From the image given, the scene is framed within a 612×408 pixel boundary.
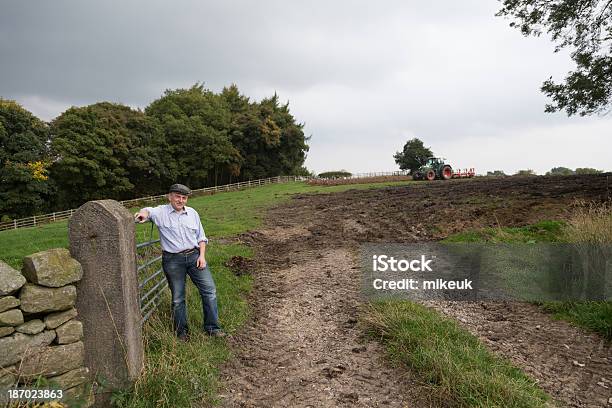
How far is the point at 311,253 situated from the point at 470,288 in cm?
414

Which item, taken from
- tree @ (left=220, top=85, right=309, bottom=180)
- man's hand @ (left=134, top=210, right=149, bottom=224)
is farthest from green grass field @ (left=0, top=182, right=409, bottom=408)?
tree @ (left=220, top=85, right=309, bottom=180)

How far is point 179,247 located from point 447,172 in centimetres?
2932

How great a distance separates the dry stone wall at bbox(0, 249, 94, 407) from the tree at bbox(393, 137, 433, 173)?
57.2 meters

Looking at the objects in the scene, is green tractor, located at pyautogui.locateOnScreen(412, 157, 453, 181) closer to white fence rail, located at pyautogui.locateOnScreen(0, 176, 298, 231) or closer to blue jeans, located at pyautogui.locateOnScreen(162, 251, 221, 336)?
white fence rail, located at pyautogui.locateOnScreen(0, 176, 298, 231)

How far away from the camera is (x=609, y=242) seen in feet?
19.1

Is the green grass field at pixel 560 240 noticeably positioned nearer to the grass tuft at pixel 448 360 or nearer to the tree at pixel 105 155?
the grass tuft at pixel 448 360

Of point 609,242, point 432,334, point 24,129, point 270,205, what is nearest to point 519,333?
point 432,334

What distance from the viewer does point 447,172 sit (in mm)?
30344

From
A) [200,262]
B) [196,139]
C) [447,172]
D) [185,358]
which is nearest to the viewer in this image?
[185,358]

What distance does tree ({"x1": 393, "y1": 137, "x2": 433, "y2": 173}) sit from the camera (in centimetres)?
5762

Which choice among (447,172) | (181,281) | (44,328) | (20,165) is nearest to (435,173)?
(447,172)

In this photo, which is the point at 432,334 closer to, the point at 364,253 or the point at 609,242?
the point at 609,242

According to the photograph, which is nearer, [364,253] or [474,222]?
Answer: [364,253]

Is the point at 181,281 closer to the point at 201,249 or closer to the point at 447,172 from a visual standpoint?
the point at 201,249
